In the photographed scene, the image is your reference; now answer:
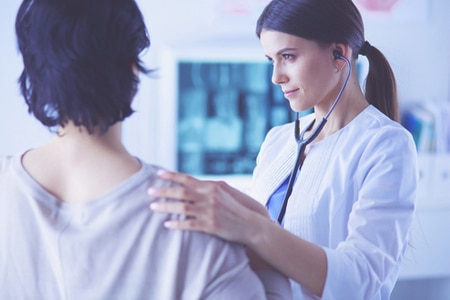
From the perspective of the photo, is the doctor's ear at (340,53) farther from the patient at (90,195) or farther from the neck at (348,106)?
the patient at (90,195)

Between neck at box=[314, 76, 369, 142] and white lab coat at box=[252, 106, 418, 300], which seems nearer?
white lab coat at box=[252, 106, 418, 300]

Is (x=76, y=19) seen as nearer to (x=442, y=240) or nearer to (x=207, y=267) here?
(x=207, y=267)

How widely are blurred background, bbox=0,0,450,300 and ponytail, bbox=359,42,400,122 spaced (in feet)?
4.07

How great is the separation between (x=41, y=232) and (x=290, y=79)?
79cm

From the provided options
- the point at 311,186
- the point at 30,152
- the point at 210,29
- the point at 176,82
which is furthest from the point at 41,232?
the point at 210,29

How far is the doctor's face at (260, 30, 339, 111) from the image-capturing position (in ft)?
4.36

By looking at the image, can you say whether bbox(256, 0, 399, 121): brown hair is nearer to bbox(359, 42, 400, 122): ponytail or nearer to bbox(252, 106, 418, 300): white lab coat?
bbox(359, 42, 400, 122): ponytail

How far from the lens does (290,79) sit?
1380 millimetres

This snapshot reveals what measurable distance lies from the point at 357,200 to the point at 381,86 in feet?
1.31

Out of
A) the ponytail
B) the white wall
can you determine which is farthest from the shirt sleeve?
the white wall

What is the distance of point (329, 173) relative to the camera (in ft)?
4.23

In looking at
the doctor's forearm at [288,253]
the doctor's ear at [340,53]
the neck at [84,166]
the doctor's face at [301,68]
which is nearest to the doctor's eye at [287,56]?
the doctor's face at [301,68]

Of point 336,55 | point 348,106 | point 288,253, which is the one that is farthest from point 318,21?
point 288,253

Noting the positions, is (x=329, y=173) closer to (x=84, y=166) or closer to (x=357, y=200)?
(x=357, y=200)
